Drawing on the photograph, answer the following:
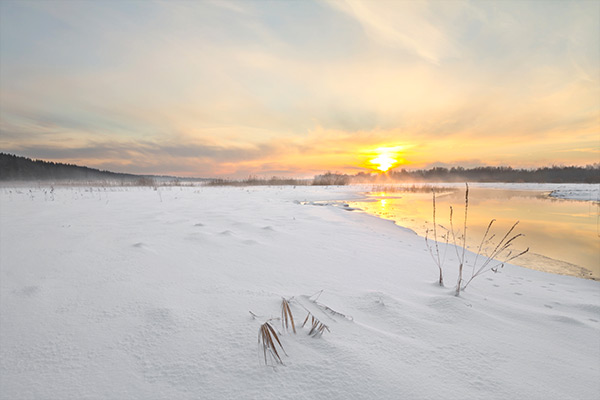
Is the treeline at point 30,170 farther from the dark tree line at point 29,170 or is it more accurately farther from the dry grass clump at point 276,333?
the dry grass clump at point 276,333

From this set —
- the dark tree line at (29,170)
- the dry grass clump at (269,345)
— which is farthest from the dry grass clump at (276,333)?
the dark tree line at (29,170)

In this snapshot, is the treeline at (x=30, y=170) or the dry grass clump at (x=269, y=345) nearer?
the dry grass clump at (x=269, y=345)

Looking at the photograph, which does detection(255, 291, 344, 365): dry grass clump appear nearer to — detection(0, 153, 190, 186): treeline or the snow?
the snow

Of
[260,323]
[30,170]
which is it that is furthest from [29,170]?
[260,323]

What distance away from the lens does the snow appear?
0.96 m

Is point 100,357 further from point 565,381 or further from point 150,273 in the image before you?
point 565,381

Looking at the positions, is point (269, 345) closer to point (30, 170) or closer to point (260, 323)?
point (260, 323)

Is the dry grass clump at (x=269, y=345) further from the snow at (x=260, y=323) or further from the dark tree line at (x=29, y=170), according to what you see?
the dark tree line at (x=29, y=170)

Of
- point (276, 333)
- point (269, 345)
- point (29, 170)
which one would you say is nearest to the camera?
point (269, 345)

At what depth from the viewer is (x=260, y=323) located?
1.34 metres

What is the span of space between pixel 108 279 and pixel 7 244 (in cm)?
188

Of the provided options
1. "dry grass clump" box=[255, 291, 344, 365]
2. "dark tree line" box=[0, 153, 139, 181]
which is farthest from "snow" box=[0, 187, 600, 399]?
"dark tree line" box=[0, 153, 139, 181]

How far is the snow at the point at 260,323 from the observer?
37.7 inches

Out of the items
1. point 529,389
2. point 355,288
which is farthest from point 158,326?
point 529,389
